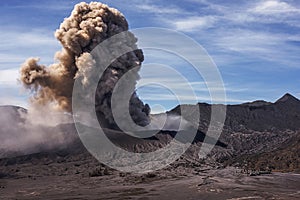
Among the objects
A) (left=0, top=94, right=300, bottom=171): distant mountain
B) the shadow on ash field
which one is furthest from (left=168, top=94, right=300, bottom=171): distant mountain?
the shadow on ash field

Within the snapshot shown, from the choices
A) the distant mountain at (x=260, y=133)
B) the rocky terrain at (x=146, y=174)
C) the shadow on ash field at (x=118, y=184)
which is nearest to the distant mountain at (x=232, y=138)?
the distant mountain at (x=260, y=133)

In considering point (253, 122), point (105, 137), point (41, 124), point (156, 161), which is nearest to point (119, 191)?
point (156, 161)

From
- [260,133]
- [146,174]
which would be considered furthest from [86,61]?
[260,133]

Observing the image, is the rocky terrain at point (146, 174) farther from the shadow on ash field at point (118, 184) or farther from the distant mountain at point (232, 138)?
the distant mountain at point (232, 138)

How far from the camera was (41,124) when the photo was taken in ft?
362

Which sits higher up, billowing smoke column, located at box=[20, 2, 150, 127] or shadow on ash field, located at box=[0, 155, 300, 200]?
billowing smoke column, located at box=[20, 2, 150, 127]

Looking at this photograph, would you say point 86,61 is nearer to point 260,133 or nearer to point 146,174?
point 146,174

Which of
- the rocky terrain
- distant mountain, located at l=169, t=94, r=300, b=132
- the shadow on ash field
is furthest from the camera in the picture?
distant mountain, located at l=169, t=94, r=300, b=132

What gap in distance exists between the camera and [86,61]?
10000cm

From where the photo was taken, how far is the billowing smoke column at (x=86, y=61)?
102 metres

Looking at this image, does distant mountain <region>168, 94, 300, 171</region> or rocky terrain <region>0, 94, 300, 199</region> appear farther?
distant mountain <region>168, 94, 300, 171</region>

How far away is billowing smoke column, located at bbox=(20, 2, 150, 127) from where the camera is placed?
102375 millimetres

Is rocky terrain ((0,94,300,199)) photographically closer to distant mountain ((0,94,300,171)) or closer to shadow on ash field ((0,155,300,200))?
shadow on ash field ((0,155,300,200))

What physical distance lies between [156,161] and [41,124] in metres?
40.1
